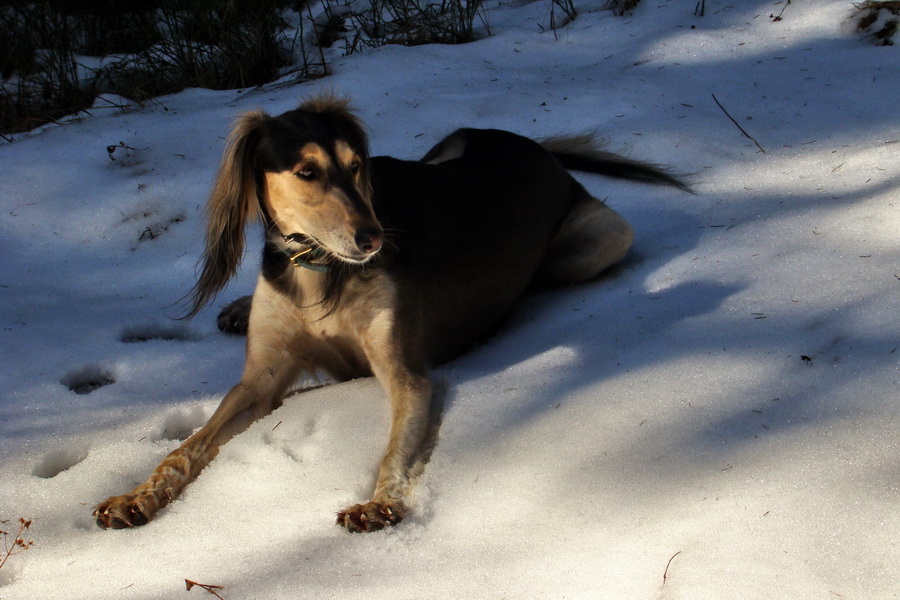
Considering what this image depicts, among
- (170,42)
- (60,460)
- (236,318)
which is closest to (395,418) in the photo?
(60,460)

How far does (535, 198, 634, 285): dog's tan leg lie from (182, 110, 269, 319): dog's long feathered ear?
138 centimetres

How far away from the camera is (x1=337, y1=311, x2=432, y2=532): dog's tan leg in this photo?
2164mm

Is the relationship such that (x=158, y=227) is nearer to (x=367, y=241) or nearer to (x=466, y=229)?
(x=466, y=229)

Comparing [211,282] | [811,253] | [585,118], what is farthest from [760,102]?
[211,282]

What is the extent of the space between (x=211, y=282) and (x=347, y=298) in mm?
465

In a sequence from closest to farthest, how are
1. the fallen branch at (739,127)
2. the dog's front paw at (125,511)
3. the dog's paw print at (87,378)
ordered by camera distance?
the dog's front paw at (125,511) → the dog's paw print at (87,378) → the fallen branch at (739,127)

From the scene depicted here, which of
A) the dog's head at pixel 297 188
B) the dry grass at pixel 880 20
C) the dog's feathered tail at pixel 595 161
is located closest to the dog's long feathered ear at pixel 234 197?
the dog's head at pixel 297 188

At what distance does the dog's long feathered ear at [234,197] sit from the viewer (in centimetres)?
278

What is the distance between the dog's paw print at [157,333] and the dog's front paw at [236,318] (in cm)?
12

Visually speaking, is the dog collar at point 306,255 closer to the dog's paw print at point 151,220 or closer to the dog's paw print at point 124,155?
the dog's paw print at point 151,220

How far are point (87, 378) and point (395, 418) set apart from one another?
135 cm

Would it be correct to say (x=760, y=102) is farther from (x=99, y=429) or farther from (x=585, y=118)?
(x=99, y=429)

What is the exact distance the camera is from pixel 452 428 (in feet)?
8.22

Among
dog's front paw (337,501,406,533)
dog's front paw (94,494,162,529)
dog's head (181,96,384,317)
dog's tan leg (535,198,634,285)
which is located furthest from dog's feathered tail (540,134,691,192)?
dog's front paw (94,494,162,529)
